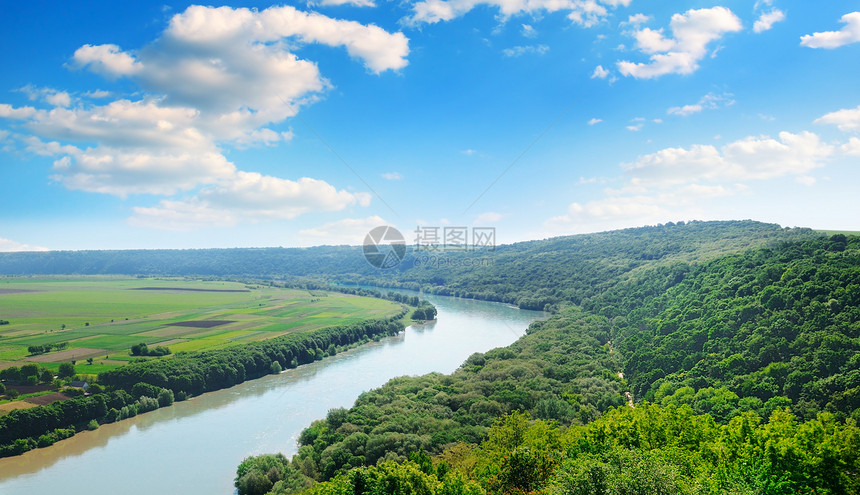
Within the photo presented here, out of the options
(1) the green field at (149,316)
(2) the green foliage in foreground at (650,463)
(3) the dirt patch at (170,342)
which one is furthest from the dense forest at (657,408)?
(3) the dirt patch at (170,342)

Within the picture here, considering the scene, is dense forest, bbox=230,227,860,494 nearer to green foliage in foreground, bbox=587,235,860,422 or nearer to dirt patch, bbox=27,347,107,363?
green foliage in foreground, bbox=587,235,860,422

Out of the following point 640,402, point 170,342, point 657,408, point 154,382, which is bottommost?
point 154,382

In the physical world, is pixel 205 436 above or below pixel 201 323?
below

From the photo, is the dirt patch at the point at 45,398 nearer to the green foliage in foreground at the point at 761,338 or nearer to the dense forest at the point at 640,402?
the dense forest at the point at 640,402

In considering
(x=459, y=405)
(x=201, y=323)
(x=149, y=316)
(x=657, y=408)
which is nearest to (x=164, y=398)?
(x=459, y=405)

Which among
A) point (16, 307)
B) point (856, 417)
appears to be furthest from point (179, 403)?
point (16, 307)

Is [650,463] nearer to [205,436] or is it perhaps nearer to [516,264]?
[205,436]
